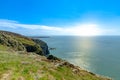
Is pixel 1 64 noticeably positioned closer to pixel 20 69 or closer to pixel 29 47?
pixel 20 69

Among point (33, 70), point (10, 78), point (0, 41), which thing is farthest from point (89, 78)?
point (0, 41)

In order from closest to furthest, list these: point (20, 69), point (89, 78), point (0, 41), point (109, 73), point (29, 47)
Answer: point (20, 69) → point (89, 78) → point (0, 41) → point (109, 73) → point (29, 47)

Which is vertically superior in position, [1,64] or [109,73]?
[1,64]

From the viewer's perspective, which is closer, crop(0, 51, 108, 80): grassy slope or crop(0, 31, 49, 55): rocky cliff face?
crop(0, 51, 108, 80): grassy slope

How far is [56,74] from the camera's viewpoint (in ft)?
142

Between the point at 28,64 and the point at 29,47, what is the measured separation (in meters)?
105

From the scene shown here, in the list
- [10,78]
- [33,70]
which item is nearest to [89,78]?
[33,70]

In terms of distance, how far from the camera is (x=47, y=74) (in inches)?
1646

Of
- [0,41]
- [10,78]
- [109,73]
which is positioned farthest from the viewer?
[109,73]

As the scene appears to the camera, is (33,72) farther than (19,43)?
No

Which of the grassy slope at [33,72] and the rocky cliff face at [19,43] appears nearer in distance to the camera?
the grassy slope at [33,72]

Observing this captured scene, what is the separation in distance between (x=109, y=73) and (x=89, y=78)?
191 ft

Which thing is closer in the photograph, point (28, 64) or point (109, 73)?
point (28, 64)

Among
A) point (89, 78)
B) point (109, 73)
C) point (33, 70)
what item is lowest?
point (109, 73)
